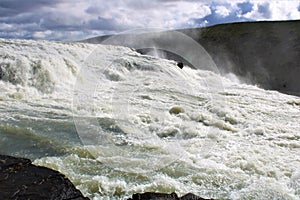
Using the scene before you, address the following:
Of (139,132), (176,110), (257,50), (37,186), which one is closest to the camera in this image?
(37,186)

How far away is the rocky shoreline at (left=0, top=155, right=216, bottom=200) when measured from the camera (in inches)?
171

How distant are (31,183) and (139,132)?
15.8ft

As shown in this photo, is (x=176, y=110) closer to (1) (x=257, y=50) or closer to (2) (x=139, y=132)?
(2) (x=139, y=132)

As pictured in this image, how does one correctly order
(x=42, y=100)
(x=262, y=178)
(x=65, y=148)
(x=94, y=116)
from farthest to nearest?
(x=42, y=100) < (x=94, y=116) < (x=65, y=148) < (x=262, y=178)

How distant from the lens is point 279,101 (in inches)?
649

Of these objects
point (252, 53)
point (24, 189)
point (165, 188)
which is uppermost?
point (252, 53)

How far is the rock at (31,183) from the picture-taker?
14.2ft

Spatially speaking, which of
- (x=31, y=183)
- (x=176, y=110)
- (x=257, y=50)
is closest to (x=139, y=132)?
(x=176, y=110)

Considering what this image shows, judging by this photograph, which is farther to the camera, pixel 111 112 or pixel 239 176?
pixel 111 112

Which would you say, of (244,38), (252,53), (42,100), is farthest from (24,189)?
(244,38)

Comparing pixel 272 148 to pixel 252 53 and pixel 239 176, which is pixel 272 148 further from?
pixel 252 53

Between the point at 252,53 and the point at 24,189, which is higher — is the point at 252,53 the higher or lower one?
the higher one

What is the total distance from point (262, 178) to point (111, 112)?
6.02 meters

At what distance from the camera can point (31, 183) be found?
15.1 feet
